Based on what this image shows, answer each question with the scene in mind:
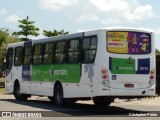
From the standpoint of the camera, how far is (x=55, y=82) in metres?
21.3

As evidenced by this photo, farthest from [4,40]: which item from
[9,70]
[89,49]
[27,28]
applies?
[89,49]

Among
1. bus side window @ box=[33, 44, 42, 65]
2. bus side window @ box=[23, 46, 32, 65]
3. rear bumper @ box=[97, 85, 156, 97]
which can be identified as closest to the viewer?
rear bumper @ box=[97, 85, 156, 97]

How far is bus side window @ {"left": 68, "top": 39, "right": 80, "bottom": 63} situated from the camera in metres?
19.4

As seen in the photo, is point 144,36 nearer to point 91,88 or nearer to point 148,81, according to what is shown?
point 148,81

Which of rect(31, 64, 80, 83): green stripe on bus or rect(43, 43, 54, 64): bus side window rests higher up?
rect(43, 43, 54, 64): bus side window

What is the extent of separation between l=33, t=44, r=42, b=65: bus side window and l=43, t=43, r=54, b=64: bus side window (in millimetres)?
611

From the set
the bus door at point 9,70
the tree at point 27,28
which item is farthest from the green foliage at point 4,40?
the bus door at point 9,70

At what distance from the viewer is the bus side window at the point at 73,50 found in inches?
762

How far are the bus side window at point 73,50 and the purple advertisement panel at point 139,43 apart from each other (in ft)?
7.78

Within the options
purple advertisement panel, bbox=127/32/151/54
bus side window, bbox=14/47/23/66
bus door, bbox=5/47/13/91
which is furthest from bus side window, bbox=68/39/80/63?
bus door, bbox=5/47/13/91

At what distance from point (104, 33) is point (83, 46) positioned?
61.0 inches

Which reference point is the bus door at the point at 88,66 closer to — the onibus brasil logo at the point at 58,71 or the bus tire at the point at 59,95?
the onibus brasil logo at the point at 58,71

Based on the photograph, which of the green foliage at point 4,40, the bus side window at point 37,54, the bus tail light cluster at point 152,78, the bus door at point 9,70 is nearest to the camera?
the bus tail light cluster at point 152,78

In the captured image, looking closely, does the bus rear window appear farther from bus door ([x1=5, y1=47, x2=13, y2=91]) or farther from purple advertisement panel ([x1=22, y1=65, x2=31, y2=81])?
bus door ([x1=5, y1=47, x2=13, y2=91])
